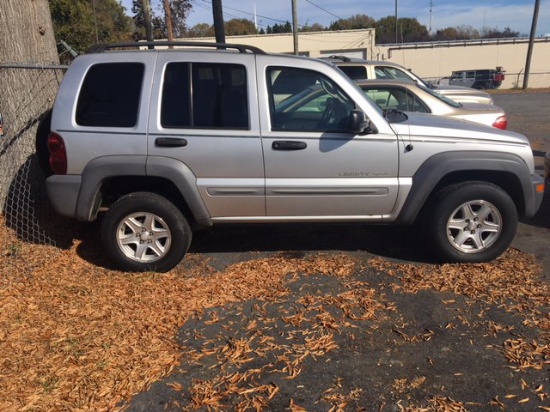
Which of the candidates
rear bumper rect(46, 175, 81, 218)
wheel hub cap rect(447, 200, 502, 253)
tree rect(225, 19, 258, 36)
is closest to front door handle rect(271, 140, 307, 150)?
wheel hub cap rect(447, 200, 502, 253)

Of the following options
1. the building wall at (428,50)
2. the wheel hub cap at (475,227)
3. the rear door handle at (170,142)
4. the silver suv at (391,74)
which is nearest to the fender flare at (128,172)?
the rear door handle at (170,142)

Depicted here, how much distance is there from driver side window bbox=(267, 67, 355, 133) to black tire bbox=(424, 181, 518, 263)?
3.86 ft

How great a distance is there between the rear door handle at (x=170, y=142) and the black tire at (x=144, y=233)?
1.62ft

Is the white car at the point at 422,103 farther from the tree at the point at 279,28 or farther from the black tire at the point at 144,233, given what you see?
the tree at the point at 279,28

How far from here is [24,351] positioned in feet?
11.2

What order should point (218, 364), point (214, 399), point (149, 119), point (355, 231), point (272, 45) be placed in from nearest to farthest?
point (214, 399) → point (218, 364) → point (149, 119) → point (355, 231) → point (272, 45)

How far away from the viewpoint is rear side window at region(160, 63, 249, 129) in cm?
443

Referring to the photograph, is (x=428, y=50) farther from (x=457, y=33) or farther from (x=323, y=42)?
(x=457, y=33)

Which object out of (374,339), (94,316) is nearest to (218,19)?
(94,316)

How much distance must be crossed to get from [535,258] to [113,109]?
13.8ft

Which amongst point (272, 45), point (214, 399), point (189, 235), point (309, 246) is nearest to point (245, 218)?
point (189, 235)

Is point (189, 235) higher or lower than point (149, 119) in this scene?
lower

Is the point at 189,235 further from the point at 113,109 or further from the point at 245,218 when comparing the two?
the point at 113,109

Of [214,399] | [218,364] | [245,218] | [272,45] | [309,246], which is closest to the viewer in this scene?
[214,399]
